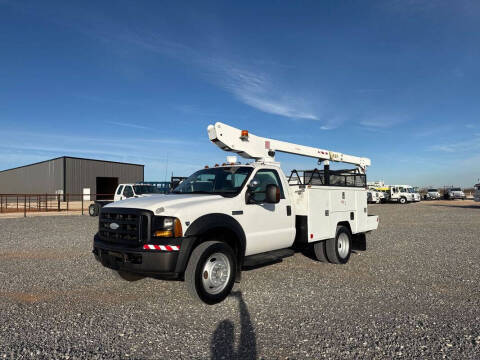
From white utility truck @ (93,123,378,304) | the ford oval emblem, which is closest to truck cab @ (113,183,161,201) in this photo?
white utility truck @ (93,123,378,304)

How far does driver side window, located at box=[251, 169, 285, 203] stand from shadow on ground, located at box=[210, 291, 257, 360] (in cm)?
185

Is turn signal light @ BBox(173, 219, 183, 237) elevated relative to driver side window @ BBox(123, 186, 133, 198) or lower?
lower

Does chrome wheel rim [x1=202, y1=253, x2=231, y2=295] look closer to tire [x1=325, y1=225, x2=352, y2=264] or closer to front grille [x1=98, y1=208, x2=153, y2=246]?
front grille [x1=98, y1=208, x2=153, y2=246]

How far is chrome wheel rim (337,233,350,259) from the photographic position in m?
7.27

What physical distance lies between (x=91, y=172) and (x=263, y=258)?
3943 cm

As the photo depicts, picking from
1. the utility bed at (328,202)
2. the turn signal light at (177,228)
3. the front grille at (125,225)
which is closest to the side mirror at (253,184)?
the utility bed at (328,202)

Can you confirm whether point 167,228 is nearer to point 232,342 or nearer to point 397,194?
point 232,342

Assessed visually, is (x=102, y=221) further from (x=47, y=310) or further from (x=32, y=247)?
(x=32, y=247)

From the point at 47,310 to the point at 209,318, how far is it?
214 centimetres

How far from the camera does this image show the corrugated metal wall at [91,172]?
1511 inches

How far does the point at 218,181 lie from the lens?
5.77 m

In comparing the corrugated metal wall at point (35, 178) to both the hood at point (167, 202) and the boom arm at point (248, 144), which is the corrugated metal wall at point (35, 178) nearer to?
the boom arm at point (248, 144)

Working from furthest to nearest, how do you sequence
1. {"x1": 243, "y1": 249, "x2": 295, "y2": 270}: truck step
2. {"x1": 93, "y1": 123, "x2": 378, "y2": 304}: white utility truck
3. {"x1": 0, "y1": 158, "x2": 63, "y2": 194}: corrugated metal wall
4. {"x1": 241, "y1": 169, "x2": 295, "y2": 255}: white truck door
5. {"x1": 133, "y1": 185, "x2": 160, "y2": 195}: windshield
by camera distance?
{"x1": 0, "y1": 158, "x2": 63, "y2": 194}: corrugated metal wall
{"x1": 133, "y1": 185, "x2": 160, "y2": 195}: windshield
{"x1": 241, "y1": 169, "x2": 295, "y2": 255}: white truck door
{"x1": 243, "y1": 249, "x2": 295, "y2": 270}: truck step
{"x1": 93, "y1": 123, "x2": 378, "y2": 304}: white utility truck

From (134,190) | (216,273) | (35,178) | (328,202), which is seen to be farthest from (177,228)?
(35,178)
